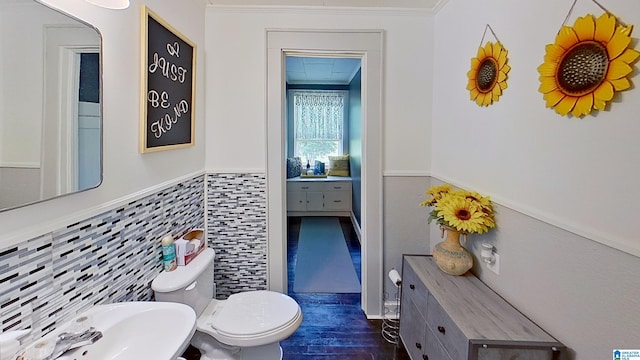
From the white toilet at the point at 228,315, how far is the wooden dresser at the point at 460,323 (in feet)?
2.22

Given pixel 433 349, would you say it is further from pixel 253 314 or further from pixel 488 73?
pixel 488 73

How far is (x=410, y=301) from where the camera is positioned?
1829 mm

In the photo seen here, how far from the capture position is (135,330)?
1144 mm

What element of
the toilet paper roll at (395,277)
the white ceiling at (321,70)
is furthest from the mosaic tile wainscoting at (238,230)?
the white ceiling at (321,70)

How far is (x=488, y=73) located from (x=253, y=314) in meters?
1.82

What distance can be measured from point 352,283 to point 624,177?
7.70 feet

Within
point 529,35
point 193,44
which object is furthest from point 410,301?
point 193,44

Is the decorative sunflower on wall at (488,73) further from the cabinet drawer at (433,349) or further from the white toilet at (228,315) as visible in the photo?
the white toilet at (228,315)

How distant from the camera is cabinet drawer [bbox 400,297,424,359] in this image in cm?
164

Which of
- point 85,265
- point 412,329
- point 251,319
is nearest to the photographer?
point 85,265

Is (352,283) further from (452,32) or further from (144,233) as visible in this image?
(452,32)

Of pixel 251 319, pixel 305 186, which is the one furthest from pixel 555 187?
pixel 305 186

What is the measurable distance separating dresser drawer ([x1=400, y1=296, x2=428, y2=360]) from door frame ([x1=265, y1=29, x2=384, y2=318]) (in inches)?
19.1

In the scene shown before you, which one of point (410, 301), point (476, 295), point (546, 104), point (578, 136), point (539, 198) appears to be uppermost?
point (546, 104)
